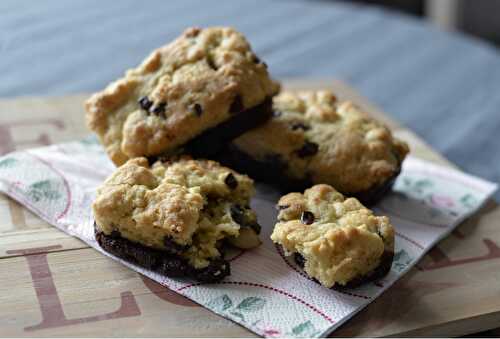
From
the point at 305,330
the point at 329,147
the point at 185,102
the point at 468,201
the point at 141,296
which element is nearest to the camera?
the point at 305,330

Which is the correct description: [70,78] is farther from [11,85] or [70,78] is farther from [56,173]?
[56,173]

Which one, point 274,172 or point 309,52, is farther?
point 309,52

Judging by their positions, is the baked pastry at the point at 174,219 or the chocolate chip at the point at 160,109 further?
the chocolate chip at the point at 160,109

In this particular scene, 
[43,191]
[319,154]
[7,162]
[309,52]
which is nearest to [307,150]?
[319,154]

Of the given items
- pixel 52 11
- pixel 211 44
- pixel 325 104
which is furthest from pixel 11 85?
pixel 325 104

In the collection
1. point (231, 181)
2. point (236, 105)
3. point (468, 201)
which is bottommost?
point (468, 201)

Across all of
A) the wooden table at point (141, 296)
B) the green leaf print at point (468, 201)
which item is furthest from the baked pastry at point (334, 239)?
the green leaf print at point (468, 201)

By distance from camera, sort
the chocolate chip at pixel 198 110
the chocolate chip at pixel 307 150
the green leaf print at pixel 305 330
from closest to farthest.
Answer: the green leaf print at pixel 305 330
the chocolate chip at pixel 198 110
the chocolate chip at pixel 307 150

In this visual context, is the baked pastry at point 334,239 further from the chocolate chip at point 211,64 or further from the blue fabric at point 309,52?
the blue fabric at point 309,52

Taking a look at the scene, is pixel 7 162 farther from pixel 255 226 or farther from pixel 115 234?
pixel 255 226
